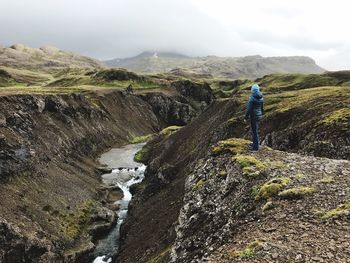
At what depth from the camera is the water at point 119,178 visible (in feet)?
207

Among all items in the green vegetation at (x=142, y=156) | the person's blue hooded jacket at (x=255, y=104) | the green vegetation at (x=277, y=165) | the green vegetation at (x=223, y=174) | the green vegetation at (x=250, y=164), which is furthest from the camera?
the green vegetation at (x=142, y=156)

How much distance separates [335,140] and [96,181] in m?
60.7

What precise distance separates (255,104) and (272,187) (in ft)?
26.1

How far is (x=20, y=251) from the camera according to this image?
54031 mm

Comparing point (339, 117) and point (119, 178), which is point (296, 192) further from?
point (119, 178)

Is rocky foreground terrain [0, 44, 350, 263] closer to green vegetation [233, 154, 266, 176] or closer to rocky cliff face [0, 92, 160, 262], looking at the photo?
green vegetation [233, 154, 266, 176]

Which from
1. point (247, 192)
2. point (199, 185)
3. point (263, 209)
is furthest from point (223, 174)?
point (263, 209)

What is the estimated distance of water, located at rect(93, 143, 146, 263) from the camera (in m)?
63.1

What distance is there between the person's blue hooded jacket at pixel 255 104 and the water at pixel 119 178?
121 ft

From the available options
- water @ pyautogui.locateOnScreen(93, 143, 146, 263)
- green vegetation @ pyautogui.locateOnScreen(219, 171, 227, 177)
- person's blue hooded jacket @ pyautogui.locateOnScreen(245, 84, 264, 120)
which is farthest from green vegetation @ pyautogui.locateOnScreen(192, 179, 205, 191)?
water @ pyautogui.locateOnScreen(93, 143, 146, 263)

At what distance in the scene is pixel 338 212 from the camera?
21109mm

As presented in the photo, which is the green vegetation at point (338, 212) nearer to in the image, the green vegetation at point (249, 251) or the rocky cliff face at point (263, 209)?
the rocky cliff face at point (263, 209)

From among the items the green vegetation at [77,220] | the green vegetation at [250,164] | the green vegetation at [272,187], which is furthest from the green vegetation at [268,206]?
the green vegetation at [77,220]

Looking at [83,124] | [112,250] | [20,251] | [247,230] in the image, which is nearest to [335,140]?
[247,230]
